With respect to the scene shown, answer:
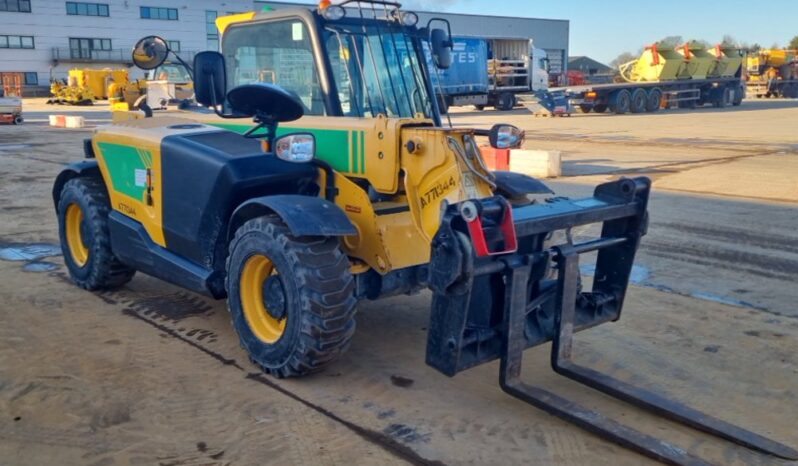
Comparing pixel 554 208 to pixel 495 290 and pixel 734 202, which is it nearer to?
pixel 495 290

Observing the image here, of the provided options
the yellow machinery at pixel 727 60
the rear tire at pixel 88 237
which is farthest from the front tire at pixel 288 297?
the yellow machinery at pixel 727 60

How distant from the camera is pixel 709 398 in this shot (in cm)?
440

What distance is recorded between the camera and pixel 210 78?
16.1 feet

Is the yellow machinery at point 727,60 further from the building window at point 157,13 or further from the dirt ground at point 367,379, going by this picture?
the building window at point 157,13

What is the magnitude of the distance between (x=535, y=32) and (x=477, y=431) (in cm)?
7805

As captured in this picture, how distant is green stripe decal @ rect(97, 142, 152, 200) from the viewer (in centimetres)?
559

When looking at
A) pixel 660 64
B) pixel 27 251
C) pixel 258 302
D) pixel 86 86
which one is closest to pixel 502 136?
pixel 258 302

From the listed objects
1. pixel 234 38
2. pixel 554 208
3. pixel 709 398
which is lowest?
pixel 709 398

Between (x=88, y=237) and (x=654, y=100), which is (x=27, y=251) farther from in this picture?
(x=654, y=100)

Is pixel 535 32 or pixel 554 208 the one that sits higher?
pixel 535 32

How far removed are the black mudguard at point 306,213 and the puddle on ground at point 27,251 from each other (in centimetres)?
397

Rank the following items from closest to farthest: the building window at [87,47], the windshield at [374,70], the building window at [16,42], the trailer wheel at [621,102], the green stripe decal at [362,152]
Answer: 1. the green stripe decal at [362,152]
2. the windshield at [374,70]
3. the trailer wheel at [621,102]
4. the building window at [16,42]
5. the building window at [87,47]

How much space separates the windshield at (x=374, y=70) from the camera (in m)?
4.99

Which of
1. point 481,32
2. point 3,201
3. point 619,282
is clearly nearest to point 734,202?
point 619,282
